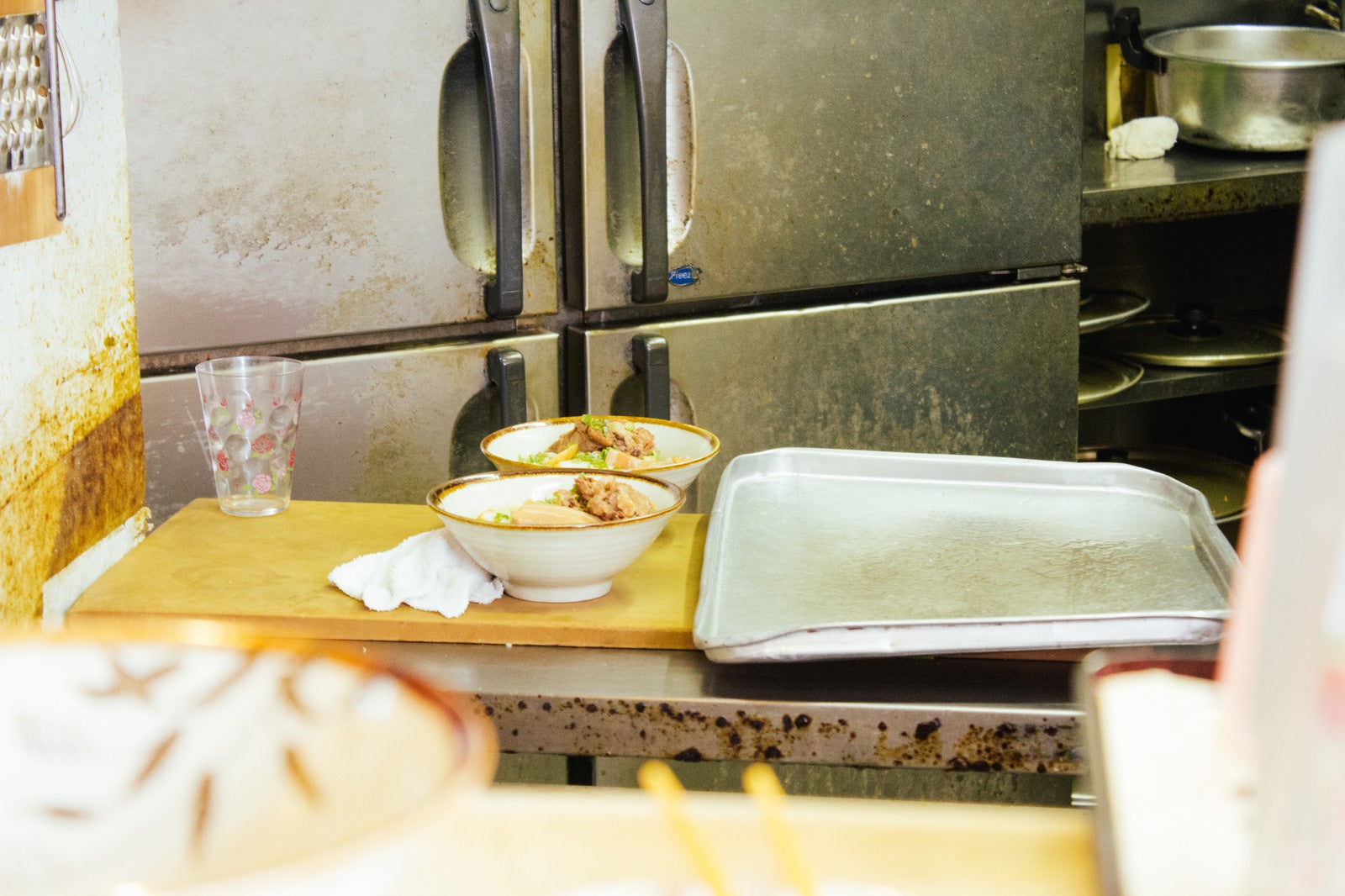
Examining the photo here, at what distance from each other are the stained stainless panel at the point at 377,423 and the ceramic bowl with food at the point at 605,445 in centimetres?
47

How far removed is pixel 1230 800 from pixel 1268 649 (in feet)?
0.64

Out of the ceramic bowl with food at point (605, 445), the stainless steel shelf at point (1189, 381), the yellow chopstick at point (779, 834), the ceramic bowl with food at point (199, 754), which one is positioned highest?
the ceramic bowl with food at point (199, 754)

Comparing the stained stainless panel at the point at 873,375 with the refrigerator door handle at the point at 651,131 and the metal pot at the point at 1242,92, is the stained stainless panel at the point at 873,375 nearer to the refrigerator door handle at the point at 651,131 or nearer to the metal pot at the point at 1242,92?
the refrigerator door handle at the point at 651,131

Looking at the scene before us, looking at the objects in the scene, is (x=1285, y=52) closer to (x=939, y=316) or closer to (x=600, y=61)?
(x=939, y=316)

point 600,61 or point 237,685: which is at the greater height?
point 600,61

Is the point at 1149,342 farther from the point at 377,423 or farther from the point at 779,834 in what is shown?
the point at 779,834

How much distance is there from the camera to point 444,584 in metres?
1.16

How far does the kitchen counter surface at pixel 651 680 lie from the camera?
1.00 meters

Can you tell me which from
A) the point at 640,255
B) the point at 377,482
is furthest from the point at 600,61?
the point at 377,482

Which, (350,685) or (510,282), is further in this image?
(510,282)

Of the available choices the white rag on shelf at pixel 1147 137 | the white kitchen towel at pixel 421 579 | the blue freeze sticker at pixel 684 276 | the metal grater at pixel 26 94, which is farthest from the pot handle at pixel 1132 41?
the metal grater at pixel 26 94

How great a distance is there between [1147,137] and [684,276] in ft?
3.94

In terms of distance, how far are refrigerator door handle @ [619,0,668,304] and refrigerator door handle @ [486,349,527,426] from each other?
215mm

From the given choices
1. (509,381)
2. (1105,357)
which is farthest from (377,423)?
(1105,357)
